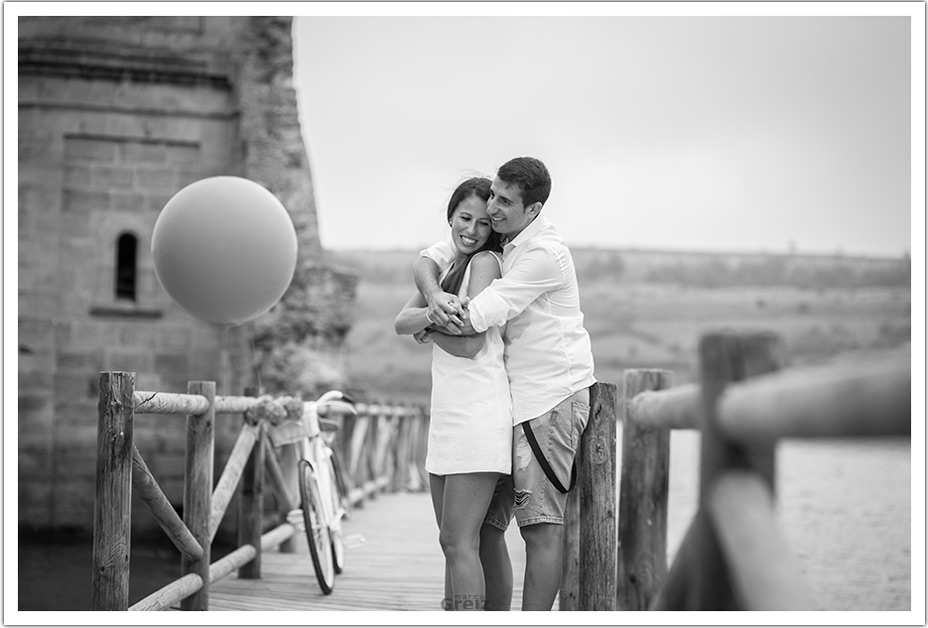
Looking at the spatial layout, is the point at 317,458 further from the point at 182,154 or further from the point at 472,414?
the point at 182,154

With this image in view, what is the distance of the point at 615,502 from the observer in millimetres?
3133

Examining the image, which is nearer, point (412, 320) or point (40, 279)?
Answer: point (412, 320)

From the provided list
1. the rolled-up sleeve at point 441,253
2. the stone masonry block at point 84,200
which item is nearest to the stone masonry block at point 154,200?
the stone masonry block at point 84,200

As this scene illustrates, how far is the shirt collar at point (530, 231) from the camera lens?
293 centimetres

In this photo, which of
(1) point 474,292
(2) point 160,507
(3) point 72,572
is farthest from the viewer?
(3) point 72,572

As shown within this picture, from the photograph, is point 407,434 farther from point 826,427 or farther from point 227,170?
point 826,427

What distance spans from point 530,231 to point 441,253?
1.00ft

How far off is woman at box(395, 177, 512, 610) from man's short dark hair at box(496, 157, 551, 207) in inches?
4.8

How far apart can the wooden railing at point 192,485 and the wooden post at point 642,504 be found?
152 cm

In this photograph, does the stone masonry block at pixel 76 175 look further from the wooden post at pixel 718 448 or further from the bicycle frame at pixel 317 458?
the wooden post at pixel 718 448

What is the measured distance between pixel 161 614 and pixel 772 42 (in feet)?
87.5

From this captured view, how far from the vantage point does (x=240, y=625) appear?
11.5 feet

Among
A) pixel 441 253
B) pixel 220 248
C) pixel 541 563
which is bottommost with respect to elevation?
pixel 541 563

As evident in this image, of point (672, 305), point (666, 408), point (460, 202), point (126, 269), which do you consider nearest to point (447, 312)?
point (460, 202)
